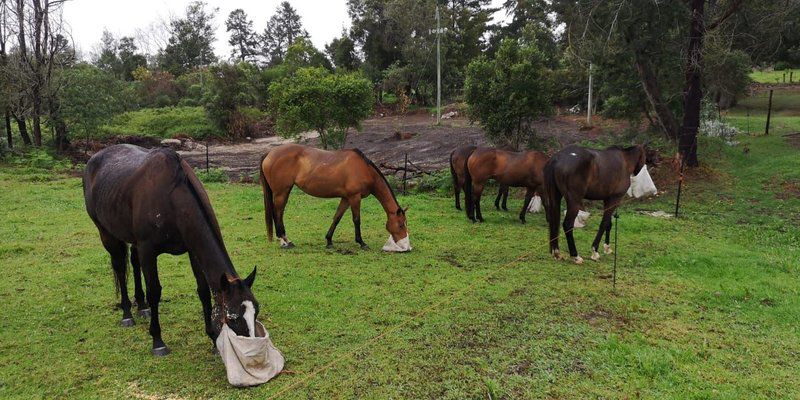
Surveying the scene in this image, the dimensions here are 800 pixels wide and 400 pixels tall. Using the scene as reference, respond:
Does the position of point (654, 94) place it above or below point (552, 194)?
above

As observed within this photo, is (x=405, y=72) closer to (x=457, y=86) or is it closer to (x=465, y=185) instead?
(x=457, y=86)

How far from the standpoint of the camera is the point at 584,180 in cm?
748

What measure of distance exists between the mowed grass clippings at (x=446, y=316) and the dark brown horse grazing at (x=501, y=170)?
914mm

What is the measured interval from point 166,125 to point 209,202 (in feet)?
97.4

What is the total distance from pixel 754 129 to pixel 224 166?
70.4 ft

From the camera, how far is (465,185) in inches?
415

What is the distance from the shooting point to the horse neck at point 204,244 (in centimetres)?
419

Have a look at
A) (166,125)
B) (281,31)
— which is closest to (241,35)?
(281,31)

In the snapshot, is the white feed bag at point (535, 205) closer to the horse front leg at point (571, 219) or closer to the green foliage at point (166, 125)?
the horse front leg at point (571, 219)

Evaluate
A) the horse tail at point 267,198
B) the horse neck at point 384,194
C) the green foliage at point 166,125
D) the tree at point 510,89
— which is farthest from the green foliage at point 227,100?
the horse neck at point 384,194

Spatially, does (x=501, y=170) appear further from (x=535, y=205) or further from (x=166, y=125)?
(x=166, y=125)

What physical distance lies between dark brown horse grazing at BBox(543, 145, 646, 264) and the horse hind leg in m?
5.81

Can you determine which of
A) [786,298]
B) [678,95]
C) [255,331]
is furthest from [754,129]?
[255,331]

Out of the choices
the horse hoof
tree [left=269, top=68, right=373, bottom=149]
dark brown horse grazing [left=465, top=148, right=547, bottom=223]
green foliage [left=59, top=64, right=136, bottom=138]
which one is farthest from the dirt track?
the horse hoof
